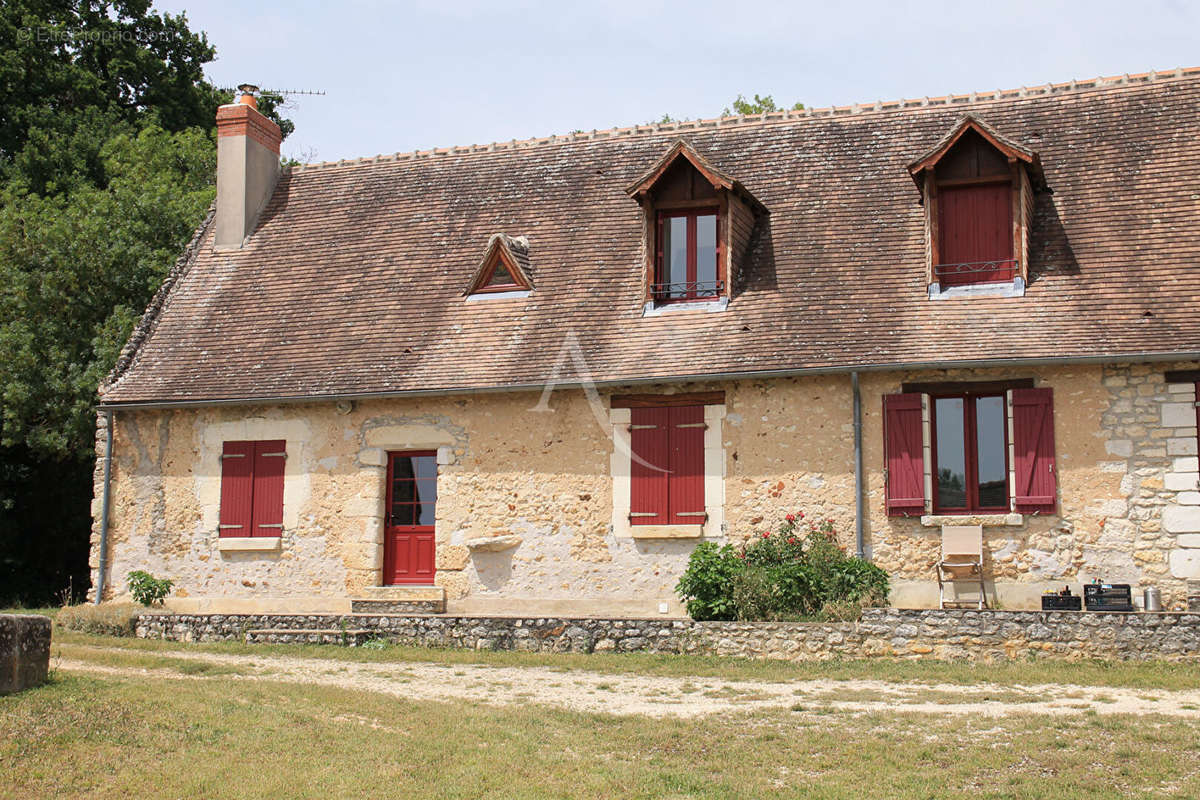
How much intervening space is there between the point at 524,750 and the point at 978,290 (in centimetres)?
796

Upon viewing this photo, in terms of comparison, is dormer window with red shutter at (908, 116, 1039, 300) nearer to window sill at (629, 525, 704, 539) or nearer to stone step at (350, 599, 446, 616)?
window sill at (629, 525, 704, 539)

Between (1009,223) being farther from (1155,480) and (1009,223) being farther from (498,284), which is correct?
(498,284)

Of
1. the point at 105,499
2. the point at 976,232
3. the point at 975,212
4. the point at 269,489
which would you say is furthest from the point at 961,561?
the point at 105,499

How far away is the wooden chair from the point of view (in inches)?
482

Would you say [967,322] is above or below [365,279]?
below

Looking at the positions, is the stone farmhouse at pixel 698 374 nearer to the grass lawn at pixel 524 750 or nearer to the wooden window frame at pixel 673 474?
the wooden window frame at pixel 673 474

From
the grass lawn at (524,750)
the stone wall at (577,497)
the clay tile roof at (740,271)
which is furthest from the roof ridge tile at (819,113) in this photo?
the grass lawn at (524,750)

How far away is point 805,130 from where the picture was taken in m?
16.2

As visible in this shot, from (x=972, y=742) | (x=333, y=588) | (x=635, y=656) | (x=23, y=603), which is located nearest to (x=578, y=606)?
(x=635, y=656)

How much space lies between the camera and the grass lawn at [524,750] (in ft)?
23.0

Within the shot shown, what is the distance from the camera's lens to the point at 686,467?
13.5 metres

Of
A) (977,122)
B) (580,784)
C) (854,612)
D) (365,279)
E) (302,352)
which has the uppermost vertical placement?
(977,122)

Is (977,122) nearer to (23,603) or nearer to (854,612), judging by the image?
(854,612)

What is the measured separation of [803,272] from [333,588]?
660 cm
